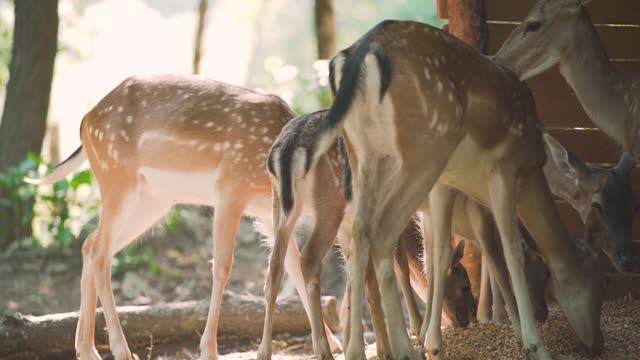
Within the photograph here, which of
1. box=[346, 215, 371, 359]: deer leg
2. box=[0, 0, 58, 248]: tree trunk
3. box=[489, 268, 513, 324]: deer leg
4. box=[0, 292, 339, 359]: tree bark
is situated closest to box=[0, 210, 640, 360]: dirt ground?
box=[0, 292, 339, 359]: tree bark

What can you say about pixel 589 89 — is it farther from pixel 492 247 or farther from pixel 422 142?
pixel 422 142

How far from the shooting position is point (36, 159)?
31.4ft

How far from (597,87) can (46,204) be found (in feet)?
21.5

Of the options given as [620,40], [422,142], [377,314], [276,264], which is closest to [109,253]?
[276,264]

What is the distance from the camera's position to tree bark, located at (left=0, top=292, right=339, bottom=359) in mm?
5945

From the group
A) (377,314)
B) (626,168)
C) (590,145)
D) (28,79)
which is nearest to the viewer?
(377,314)

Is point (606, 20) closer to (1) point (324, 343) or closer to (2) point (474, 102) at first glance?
(2) point (474, 102)

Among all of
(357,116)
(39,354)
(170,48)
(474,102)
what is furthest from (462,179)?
(170,48)

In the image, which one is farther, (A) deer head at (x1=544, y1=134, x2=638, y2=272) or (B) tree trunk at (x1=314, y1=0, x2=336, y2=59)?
(B) tree trunk at (x1=314, y1=0, x2=336, y2=59)

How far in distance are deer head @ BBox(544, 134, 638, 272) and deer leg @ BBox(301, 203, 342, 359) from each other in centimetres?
153

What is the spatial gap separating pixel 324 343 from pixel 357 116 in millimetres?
1287

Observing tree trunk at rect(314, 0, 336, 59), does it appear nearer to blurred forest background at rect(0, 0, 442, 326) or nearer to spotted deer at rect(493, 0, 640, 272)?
blurred forest background at rect(0, 0, 442, 326)

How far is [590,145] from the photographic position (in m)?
6.23

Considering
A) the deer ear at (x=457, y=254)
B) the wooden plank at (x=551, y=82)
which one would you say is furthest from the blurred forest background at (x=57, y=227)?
the deer ear at (x=457, y=254)
